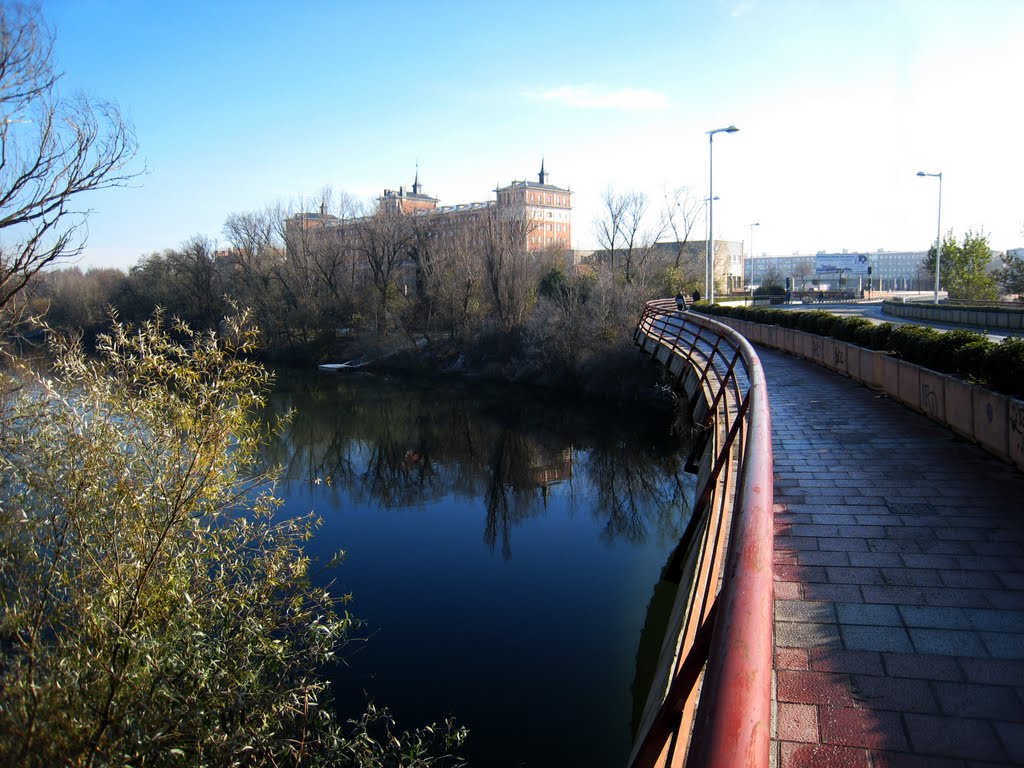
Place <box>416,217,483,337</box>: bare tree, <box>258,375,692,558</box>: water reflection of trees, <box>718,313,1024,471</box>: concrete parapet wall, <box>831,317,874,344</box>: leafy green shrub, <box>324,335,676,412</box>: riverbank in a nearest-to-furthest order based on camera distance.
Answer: <box>718,313,1024,471</box>: concrete parapet wall, <box>831,317,874,344</box>: leafy green shrub, <box>258,375,692,558</box>: water reflection of trees, <box>324,335,676,412</box>: riverbank, <box>416,217,483,337</box>: bare tree

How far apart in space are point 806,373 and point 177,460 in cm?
1271

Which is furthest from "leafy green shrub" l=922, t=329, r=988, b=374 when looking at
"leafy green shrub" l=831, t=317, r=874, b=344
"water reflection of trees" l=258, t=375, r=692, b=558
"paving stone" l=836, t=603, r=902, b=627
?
"water reflection of trees" l=258, t=375, r=692, b=558

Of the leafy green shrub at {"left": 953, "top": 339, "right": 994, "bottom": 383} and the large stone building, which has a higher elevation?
the large stone building

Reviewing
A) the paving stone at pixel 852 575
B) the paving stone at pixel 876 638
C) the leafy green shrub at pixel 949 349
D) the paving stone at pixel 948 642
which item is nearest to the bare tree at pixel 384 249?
the leafy green shrub at pixel 949 349

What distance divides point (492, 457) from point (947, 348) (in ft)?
Result: 55.8

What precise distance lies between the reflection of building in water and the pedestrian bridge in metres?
14.7

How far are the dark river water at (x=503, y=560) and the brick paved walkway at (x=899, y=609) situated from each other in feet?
15.1

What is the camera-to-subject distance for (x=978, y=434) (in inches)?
307

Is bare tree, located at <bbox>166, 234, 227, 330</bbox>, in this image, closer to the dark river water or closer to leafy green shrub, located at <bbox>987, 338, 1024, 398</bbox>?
the dark river water

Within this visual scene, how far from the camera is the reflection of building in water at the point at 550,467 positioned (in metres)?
22.1

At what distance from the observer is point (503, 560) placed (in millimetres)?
15188

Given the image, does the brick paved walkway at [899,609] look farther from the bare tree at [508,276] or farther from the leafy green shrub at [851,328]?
the bare tree at [508,276]

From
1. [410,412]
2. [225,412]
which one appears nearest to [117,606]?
[225,412]

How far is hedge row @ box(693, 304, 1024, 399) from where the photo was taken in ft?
24.7
